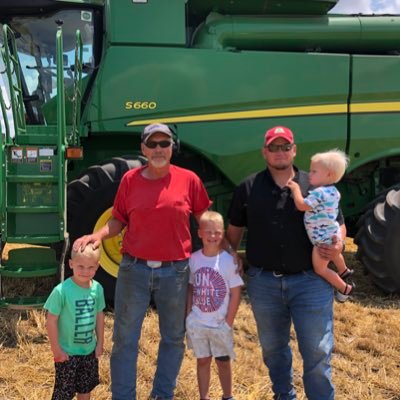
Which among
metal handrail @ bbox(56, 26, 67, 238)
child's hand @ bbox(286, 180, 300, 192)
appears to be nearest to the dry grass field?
metal handrail @ bbox(56, 26, 67, 238)

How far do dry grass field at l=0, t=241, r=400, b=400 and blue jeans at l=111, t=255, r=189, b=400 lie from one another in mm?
309

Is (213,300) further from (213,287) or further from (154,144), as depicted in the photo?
(154,144)

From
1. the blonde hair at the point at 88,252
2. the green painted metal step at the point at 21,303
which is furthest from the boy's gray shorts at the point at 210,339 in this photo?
the green painted metal step at the point at 21,303

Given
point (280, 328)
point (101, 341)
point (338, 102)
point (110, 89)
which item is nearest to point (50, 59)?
point (110, 89)

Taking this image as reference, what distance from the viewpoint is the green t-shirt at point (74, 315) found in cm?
265

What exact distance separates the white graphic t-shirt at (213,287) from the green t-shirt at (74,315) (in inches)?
22.5

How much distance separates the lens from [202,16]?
18.0ft

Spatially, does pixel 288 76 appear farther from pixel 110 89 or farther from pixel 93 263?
pixel 93 263

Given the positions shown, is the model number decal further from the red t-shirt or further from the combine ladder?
the red t-shirt

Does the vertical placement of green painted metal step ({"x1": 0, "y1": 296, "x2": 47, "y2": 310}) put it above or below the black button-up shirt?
below

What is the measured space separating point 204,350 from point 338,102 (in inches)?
130

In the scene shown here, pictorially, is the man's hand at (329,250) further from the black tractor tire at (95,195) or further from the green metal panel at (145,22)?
the green metal panel at (145,22)

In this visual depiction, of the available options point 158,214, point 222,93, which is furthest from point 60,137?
point 158,214

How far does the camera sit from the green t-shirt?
2650 millimetres
